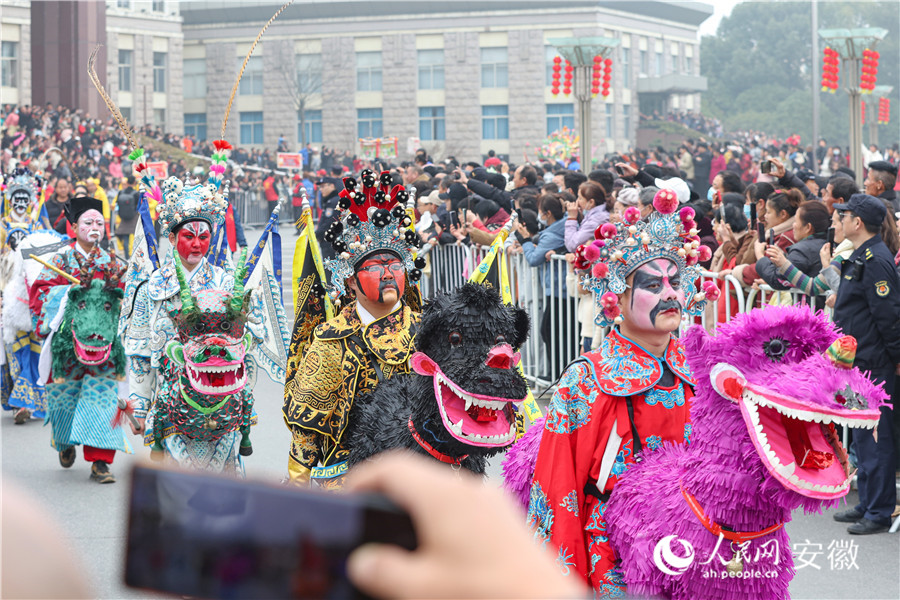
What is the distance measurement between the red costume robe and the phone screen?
326cm

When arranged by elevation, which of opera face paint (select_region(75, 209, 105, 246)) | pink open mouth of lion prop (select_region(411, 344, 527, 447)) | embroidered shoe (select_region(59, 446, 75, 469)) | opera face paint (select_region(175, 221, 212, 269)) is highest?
opera face paint (select_region(75, 209, 105, 246))

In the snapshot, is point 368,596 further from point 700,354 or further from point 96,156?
point 96,156

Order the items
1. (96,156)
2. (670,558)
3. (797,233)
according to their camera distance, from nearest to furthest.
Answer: (670,558), (797,233), (96,156)

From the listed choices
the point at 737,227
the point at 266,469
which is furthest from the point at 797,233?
the point at 266,469

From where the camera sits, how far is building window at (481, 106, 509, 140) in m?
55.5

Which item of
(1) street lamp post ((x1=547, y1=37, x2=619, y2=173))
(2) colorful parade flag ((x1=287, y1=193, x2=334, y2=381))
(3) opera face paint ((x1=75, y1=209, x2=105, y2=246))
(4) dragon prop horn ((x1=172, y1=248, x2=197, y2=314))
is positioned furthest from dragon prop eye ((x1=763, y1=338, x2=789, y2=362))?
(1) street lamp post ((x1=547, y1=37, x2=619, y2=173))

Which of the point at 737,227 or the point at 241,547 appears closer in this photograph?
the point at 241,547

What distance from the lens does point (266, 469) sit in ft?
28.1

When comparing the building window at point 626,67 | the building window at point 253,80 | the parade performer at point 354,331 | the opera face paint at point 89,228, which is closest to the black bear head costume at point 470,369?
the parade performer at point 354,331

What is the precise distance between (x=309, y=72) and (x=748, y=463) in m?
55.1

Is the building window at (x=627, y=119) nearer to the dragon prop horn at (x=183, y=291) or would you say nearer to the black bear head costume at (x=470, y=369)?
the dragon prop horn at (x=183, y=291)

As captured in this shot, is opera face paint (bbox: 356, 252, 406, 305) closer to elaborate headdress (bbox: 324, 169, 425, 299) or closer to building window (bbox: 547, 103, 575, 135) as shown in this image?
elaborate headdress (bbox: 324, 169, 425, 299)

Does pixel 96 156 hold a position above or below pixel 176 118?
below

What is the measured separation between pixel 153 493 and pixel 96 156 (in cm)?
3578
